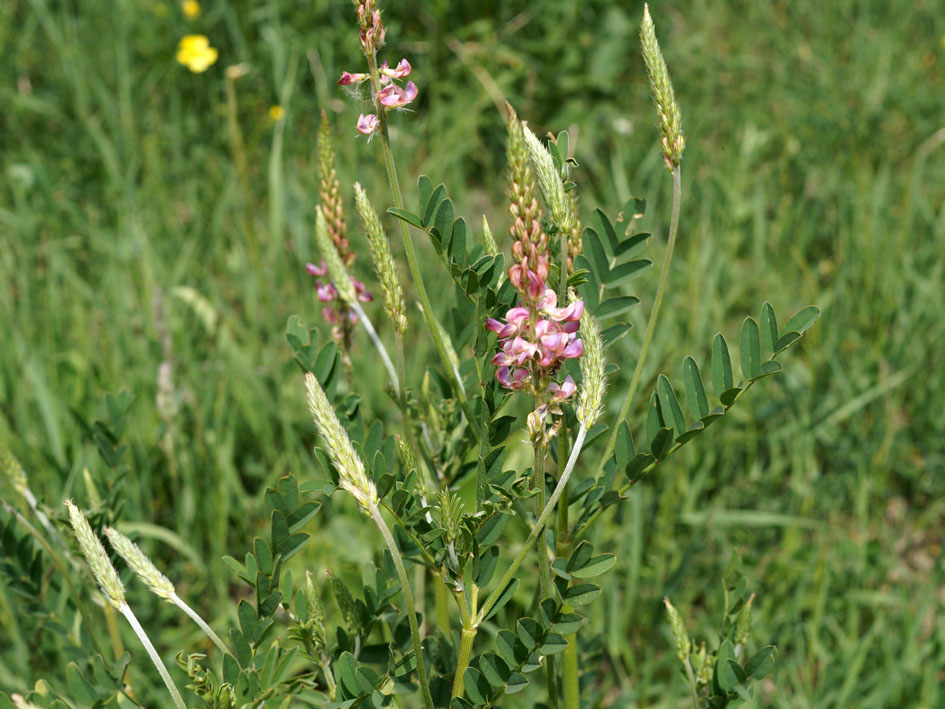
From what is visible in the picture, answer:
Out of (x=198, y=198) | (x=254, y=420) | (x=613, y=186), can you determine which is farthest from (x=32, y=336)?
(x=613, y=186)

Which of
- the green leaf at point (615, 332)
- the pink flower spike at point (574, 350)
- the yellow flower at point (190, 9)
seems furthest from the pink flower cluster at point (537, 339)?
the yellow flower at point (190, 9)

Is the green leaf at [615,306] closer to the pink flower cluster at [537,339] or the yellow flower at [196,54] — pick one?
the pink flower cluster at [537,339]

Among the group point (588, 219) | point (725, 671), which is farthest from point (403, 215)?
point (588, 219)

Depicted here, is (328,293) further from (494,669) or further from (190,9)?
(190,9)

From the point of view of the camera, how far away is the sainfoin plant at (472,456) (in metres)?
0.99

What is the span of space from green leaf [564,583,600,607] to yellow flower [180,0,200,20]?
304cm

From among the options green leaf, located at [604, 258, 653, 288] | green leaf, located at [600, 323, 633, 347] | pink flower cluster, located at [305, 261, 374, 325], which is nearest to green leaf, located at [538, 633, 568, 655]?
green leaf, located at [600, 323, 633, 347]

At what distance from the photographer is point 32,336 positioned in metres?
2.52

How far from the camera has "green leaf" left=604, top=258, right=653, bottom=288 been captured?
4.30ft

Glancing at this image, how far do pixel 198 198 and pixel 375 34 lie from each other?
7.73 feet

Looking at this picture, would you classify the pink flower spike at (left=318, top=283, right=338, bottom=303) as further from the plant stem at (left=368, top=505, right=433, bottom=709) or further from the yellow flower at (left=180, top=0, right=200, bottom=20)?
the yellow flower at (left=180, top=0, right=200, bottom=20)

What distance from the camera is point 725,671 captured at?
1242 mm

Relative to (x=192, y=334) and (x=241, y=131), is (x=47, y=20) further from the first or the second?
(x=192, y=334)

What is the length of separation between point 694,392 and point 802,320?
0.18 meters
